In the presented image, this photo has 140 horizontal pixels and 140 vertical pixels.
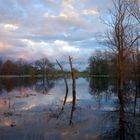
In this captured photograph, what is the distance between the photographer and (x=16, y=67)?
161m

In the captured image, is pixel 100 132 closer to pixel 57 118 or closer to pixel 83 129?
pixel 83 129

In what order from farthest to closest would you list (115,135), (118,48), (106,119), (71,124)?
(118,48), (106,119), (71,124), (115,135)

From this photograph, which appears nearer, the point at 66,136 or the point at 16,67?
the point at 66,136

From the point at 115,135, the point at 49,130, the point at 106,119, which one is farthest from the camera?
the point at 106,119

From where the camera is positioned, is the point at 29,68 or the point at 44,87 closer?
the point at 44,87

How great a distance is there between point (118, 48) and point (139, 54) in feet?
51.4

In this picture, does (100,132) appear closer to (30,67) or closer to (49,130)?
(49,130)

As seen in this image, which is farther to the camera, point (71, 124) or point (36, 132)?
point (71, 124)

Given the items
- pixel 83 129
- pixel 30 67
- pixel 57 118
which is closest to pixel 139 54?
pixel 57 118

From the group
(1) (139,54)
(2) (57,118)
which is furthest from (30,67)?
(2) (57,118)

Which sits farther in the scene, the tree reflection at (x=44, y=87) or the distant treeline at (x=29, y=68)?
the distant treeline at (x=29, y=68)

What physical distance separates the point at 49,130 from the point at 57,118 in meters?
4.28

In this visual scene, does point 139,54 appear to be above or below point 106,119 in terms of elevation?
above

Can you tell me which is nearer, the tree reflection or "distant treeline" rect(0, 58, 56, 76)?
the tree reflection
